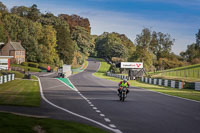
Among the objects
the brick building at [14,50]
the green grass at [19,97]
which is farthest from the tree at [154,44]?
the green grass at [19,97]

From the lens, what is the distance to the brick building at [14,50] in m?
96.1

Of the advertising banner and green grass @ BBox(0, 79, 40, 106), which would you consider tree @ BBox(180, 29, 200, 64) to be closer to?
the advertising banner

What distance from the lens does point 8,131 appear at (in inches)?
340

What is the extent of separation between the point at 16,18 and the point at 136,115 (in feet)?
314

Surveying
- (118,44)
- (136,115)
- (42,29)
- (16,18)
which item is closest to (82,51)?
(118,44)

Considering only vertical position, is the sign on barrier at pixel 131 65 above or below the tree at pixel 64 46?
below

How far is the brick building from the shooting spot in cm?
9612

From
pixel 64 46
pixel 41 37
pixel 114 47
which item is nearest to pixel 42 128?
pixel 41 37

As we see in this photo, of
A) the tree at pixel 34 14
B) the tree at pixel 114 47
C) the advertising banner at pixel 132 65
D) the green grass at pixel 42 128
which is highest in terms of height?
the tree at pixel 34 14

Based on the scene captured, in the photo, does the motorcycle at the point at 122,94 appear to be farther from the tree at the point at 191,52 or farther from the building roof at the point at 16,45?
the tree at the point at 191,52

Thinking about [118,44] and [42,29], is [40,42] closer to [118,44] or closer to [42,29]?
[42,29]

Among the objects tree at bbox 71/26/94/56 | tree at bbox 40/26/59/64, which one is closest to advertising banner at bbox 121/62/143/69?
tree at bbox 40/26/59/64

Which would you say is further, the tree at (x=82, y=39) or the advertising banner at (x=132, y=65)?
the tree at (x=82, y=39)

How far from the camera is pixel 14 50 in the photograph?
9550 cm
